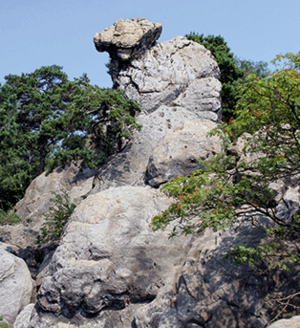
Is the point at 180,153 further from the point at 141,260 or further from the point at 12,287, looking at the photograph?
the point at 12,287

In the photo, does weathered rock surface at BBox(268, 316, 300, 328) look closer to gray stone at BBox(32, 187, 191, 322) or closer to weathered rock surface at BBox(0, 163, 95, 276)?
gray stone at BBox(32, 187, 191, 322)

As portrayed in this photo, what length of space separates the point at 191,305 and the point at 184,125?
1120cm

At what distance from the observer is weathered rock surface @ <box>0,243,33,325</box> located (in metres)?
15.6

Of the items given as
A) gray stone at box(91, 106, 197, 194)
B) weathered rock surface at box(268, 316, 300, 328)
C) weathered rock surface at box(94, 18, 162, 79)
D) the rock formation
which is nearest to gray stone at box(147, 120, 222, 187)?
the rock formation

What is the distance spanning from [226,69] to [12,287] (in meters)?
24.8

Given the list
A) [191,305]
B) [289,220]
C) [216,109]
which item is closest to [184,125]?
[216,109]

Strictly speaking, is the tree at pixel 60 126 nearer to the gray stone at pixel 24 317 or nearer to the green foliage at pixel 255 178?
the gray stone at pixel 24 317

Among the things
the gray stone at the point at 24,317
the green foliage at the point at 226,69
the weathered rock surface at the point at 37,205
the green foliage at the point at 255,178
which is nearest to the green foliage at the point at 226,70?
the green foliage at the point at 226,69

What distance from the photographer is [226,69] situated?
29.8 m

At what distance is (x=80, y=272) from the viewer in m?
13.1

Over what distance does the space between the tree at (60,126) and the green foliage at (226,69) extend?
345 inches

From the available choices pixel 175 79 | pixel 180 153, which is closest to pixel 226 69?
pixel 175 79

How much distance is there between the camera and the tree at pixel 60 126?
22.1 metres

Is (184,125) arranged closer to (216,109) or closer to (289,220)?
(216,109)
